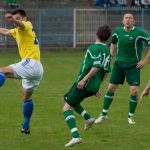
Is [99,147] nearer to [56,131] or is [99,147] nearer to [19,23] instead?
[56,131]

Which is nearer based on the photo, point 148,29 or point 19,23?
point 19,23

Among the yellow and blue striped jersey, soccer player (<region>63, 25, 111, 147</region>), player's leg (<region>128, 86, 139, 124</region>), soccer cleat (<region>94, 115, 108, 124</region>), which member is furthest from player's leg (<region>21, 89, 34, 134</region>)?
player's leg (<region>128, 86, 139, 124</region>)

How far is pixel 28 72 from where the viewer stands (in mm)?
10812

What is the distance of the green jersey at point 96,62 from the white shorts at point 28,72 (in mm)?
1112

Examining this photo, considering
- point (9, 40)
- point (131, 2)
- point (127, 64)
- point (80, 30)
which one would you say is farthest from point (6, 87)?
point (131, 2)

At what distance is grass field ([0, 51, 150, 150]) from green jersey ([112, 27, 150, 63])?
1261 mm

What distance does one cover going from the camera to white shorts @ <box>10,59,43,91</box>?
35.3 ft

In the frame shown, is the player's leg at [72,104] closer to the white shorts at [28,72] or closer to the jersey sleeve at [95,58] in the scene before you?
the jersey sleeve at [95,58]

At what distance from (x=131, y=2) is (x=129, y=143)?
2718cm

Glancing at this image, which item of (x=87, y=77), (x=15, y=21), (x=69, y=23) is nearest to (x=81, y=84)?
(x=87, y=77)

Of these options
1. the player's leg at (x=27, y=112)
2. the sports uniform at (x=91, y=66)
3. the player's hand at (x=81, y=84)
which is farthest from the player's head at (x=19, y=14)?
the player's hand at (x=81, y=84)

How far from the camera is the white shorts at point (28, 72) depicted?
424 inches

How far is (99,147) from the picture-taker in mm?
10000

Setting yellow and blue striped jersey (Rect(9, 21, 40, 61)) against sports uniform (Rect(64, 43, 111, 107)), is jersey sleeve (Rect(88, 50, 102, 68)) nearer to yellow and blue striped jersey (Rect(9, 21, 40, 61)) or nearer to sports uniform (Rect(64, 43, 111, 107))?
sports uniform (Rect(64, 43, 111, 107))
